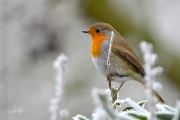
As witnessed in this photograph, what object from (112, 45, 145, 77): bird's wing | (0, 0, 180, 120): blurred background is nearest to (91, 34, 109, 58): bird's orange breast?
(112, 45, 145, 77): bird's wing

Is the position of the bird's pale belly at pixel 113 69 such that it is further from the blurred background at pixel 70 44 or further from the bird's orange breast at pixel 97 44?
the blurred background at pixel 70 44

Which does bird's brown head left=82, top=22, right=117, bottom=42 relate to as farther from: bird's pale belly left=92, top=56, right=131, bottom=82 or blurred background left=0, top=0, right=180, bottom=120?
blurred background left=0, top=0, right=180, bottom=120

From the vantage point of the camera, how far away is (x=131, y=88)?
4227 millimetres

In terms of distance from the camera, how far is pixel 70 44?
4.53 m

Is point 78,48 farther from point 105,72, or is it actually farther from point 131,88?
point 105,72

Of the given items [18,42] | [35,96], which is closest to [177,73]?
[35,96]

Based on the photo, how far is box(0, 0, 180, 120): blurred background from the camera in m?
4.09

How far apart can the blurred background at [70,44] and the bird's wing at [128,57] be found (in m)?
1.92

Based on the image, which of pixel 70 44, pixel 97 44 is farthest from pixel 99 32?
pixel 70 44

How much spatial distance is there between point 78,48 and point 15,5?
128 cm

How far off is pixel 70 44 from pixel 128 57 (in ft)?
8.18

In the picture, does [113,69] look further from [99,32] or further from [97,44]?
[99,32]

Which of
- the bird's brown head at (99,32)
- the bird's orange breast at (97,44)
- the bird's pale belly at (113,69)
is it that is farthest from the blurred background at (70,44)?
the bird's pale belly at (113,69)

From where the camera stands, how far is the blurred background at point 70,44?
4090 mm
